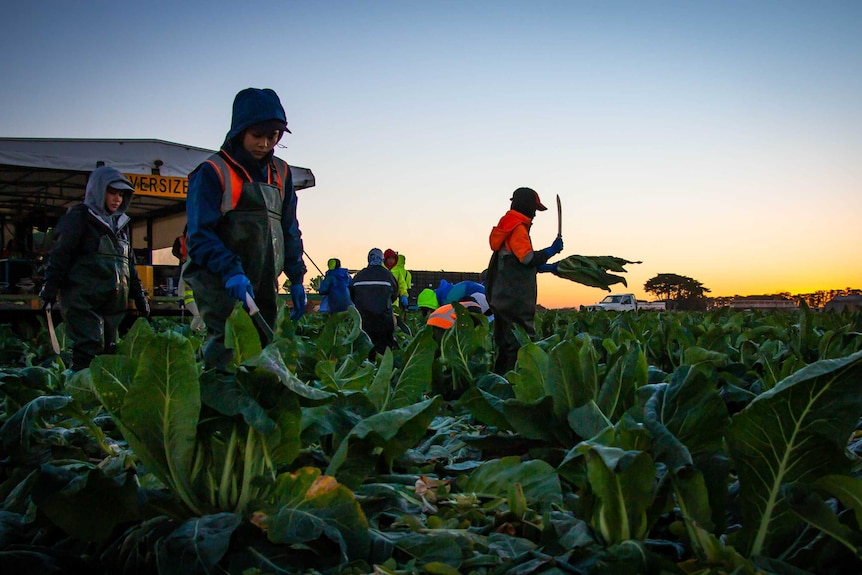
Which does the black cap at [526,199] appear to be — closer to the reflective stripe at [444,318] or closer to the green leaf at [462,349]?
the reflective stripe at [444,318]

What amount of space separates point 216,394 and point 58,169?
31.9 ft

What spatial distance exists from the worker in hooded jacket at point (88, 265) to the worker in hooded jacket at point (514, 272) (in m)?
3.07

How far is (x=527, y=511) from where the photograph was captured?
2137 millimetres

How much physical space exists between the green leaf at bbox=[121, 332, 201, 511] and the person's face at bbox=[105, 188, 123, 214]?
380 centimetres

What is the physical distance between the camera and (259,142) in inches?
130

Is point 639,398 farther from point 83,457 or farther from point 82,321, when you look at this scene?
point 82,321

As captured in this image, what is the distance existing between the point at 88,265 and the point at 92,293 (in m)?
0.22

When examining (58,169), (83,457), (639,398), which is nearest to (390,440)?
(639,398)

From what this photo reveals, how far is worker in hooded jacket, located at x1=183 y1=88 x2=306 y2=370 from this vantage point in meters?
3.22

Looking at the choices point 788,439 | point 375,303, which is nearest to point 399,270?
point 375,303

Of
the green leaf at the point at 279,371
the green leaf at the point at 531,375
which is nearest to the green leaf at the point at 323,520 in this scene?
the green leaf at the point at 279,371

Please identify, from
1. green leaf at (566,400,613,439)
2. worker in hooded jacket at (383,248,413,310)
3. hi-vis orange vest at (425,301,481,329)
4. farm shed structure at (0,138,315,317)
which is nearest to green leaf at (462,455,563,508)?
green leaf at (566,400,613,439)

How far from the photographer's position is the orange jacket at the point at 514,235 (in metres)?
5.64

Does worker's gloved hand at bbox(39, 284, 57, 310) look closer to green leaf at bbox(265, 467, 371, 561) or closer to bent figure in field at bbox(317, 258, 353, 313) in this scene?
green leaf at bbox(265, 467, 371, 561)
